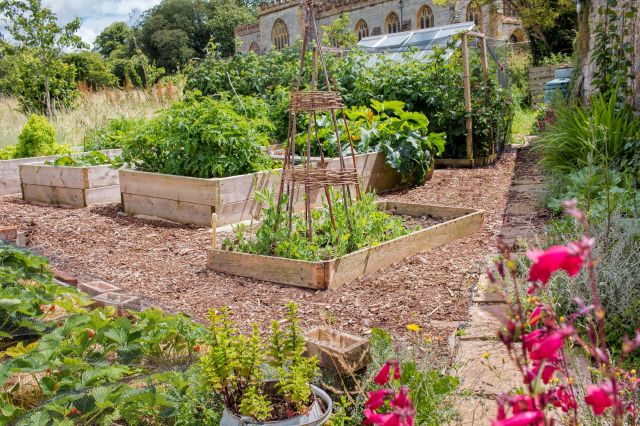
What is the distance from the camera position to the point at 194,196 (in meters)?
5.77

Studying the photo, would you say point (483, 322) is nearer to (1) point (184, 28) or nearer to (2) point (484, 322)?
(2) point (484, 322)

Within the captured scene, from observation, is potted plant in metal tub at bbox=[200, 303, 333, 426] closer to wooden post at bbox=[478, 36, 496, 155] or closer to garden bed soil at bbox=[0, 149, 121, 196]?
garden bed soil at bbox=[0, 149, 121, 196]

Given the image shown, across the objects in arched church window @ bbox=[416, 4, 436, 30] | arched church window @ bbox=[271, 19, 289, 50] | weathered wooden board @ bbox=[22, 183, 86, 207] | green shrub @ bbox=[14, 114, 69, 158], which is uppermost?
arched church window @ bbox=[271, 19, 289, 50]

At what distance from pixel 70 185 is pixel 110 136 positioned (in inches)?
71.5

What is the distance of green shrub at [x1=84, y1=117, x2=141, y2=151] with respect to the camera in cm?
850

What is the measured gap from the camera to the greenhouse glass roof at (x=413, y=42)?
12352 millimetres

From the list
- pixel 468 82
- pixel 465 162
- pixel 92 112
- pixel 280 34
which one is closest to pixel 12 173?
pixel 92 112

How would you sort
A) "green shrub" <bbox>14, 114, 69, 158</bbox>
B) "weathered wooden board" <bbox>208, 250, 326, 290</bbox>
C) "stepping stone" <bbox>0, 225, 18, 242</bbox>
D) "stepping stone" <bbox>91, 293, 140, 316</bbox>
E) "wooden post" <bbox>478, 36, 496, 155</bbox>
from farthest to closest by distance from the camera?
"wooden post" <bbox>478, 36, 496, 155</bbox>, "green shrub" <bbox>14, 114, 69, 158</bbox>, "stepping stone" <bbox>0, 225, 18, 242</bbox>, "weathered wooden board" <bbox>208, 250, 326, 290</bbox>, "stepping stone" <bbox>91, 293, 140, 316</bbox>

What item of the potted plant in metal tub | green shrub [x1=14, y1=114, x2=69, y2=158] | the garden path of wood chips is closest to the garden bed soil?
green shrub [x1=14, y1=114, x2=69, y2=158]

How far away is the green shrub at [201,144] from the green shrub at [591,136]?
109 inches

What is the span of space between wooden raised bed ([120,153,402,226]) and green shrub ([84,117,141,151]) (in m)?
2.18

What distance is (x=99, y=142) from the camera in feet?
28.4

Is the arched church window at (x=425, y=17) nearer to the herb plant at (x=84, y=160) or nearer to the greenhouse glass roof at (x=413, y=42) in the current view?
the greenhouse glass roof at (x=413, y=42)

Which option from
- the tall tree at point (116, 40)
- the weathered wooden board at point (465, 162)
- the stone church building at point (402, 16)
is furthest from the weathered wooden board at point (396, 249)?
the tall tree at point (116, 40)
